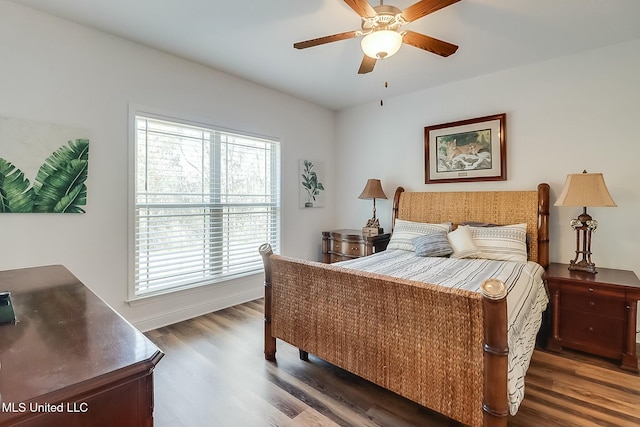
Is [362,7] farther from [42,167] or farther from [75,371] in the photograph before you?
[42,167]

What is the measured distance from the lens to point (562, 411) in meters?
1.84

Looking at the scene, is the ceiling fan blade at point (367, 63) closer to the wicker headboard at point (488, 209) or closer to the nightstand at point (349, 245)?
the wicker headboard at point (488, 209)

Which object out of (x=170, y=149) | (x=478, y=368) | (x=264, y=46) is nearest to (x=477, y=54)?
(x=264, y=46)

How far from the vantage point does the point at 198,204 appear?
3.34m

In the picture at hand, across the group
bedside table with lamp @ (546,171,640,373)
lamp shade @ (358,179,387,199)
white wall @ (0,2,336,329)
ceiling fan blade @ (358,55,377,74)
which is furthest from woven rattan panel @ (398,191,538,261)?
white wall @ (0,2,336,329)

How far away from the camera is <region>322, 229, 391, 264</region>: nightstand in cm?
397

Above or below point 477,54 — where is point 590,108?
below

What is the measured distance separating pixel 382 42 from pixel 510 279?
1.93 metres

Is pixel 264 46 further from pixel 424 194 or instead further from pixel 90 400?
pixel 90 400

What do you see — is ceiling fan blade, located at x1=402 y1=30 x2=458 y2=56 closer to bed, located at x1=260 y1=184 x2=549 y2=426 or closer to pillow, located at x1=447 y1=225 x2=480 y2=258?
bed, located at x1=260 y1=184 x2=549 y2=426

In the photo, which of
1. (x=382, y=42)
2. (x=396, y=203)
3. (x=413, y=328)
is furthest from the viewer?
(x=396, y=203)

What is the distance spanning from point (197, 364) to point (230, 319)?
0.91 meters

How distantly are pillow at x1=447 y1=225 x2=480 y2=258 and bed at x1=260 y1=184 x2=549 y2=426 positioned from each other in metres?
0.20

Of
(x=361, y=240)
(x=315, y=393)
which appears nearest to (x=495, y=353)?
(x=315, y=393)
